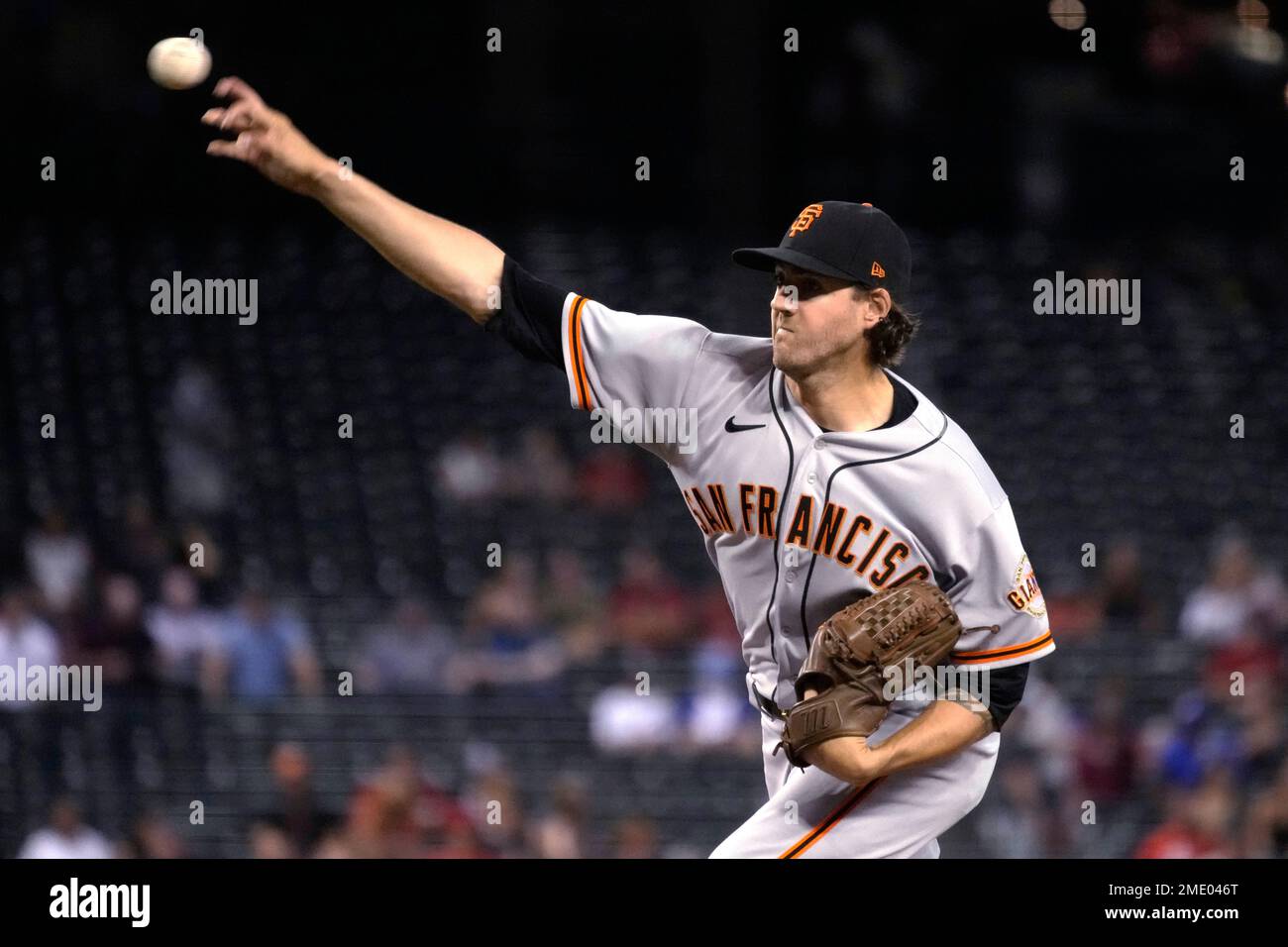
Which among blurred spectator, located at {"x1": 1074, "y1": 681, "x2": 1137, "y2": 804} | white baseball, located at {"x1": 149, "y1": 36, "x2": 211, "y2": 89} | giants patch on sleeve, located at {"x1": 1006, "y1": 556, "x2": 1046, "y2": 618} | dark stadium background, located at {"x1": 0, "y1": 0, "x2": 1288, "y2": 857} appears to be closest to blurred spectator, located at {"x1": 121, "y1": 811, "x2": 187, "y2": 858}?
dark stadium background, located at {"x1": 0, "y1": 0, "x2": 1288, "y2": 857}

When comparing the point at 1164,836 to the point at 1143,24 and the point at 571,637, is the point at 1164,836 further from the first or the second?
the point at 1143,24

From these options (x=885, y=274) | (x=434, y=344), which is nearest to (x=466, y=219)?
(x=434, y=344)

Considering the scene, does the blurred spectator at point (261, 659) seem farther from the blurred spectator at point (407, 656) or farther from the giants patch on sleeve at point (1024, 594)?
the giants patch on sleeve at point (1024, 594)

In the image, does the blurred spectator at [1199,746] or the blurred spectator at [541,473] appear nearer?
the blurred spectator at [1199,746]

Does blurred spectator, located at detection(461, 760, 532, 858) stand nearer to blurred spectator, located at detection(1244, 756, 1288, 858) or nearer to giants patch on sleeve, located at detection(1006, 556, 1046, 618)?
blurred spectator, located at detection(1244, 756, 1288, 858)

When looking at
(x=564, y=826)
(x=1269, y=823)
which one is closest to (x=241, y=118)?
(x=564, y=826)

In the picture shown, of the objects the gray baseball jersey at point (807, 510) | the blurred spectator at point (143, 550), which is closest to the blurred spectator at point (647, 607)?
the blurred spectator at point (143, 550)

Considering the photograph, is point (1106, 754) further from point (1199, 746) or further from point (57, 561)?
point (57, 561)
